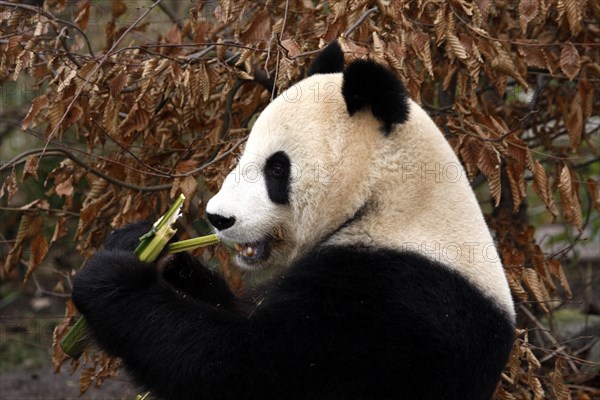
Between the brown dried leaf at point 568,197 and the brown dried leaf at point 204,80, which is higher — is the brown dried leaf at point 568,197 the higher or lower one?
the lower one

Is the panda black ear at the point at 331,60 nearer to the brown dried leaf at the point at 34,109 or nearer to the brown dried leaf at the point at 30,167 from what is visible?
the brown dried leaf at the point at 34,109

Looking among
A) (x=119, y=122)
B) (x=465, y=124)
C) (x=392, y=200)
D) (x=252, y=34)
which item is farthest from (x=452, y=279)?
(x=119, y=122)

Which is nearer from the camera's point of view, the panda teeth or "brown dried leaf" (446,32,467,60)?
the panda teeth

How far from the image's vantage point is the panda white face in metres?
2.79

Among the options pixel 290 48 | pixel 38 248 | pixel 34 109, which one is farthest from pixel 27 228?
pixel 290 48

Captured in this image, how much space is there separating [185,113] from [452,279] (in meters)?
2.00

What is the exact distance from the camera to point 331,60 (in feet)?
10.3

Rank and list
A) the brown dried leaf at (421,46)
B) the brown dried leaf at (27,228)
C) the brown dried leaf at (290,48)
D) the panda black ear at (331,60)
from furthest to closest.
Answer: the brown dried leaf at (27,228) < the brown dried leaf at (421,46) < the brown dried leaf at (290,48) < the panda black ear at (331,60)

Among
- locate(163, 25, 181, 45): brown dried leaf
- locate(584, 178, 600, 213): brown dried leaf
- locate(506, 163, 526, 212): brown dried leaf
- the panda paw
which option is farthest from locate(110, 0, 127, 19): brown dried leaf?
locate(584, 178, 600, 213): brown dried leaf

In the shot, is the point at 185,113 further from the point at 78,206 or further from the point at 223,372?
the point at 223,372

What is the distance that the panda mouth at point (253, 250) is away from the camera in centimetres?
299

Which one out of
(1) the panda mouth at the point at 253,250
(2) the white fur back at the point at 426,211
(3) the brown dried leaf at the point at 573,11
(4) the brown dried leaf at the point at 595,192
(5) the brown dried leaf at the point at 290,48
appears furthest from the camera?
(4) the brown dried leaf at the point at 595,192

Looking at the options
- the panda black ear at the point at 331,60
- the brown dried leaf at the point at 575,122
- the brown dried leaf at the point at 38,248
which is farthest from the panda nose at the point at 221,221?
the brown dried leaf at the point at 575,122

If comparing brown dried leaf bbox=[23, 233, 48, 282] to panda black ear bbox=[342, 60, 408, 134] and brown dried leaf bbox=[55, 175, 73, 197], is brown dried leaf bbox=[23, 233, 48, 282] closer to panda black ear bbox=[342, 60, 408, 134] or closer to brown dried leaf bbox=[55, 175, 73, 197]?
brown dried leaf bbox=[55, 175, 73, 197]
